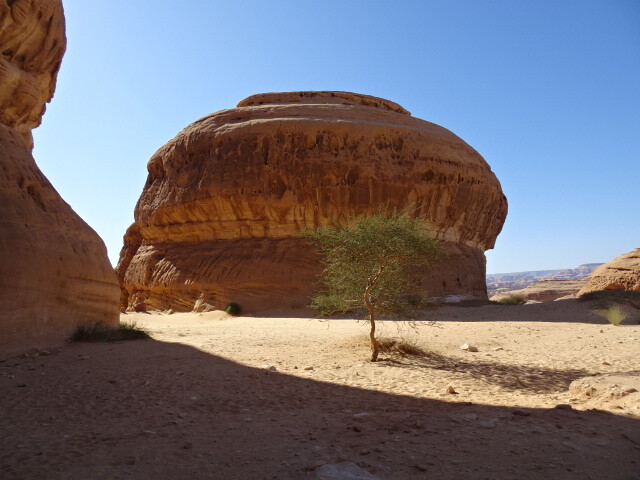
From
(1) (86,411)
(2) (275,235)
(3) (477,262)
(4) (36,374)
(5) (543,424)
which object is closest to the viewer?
(5) (543,424)

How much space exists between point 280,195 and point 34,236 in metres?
13.5

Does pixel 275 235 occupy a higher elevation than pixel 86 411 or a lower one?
higher

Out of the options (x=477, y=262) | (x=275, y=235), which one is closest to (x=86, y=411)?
(x=275, y=235)

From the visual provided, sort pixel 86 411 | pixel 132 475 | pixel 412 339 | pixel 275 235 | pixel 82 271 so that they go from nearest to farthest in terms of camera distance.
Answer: pixel 132 475 → pixel 86 411 → pixel 82 271 → pixel 412 339 → pixel 275 235

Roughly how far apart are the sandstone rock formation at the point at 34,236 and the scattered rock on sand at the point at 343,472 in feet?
21.2

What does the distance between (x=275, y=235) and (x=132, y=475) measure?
1873 centimetres

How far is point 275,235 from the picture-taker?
2147 centimetres

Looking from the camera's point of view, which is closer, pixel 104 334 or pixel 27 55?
pixel 104 334

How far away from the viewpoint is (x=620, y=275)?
30.4 metres

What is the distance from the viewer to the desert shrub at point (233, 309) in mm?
19594

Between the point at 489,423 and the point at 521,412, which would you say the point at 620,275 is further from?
the point at 489,423

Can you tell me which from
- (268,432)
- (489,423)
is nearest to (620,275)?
(489,423)

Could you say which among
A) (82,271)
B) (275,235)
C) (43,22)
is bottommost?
(82,271)

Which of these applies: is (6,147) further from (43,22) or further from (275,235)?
(275,235)
